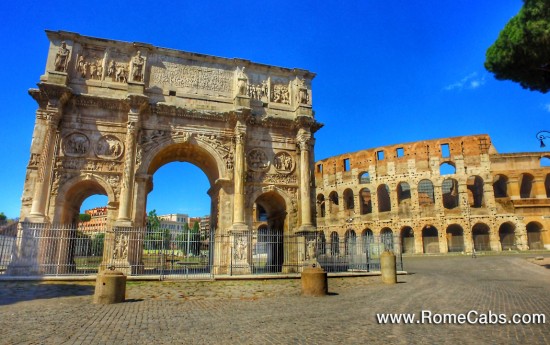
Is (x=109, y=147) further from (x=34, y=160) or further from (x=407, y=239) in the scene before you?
(x=407, y=239)

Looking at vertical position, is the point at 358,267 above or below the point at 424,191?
below

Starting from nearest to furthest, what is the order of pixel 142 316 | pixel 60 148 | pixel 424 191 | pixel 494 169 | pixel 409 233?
pixel 142 316
pixel 60 148
pixel 494 169
pixel 409 233
pixel 424 191

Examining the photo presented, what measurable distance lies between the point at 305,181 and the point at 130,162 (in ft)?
25.8

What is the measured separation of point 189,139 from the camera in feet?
55.1

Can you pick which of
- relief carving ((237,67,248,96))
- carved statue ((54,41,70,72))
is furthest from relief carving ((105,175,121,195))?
relief carving ((237,67,248,96))

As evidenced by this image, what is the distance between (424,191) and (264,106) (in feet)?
99.8

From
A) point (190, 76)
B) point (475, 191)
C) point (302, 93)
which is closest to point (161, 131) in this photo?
point (190, 76)

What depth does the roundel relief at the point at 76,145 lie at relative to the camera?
15500 mm

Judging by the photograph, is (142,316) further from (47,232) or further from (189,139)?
(189,139)

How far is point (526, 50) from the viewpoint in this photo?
12.8 metres

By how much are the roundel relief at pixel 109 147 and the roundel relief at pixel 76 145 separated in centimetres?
46

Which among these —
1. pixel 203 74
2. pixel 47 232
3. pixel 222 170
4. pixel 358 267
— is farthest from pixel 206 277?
pixel 203 74

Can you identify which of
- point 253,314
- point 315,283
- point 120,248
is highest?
point 120,248

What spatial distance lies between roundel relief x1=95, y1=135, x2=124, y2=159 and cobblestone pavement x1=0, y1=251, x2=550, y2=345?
6117 millimetres
